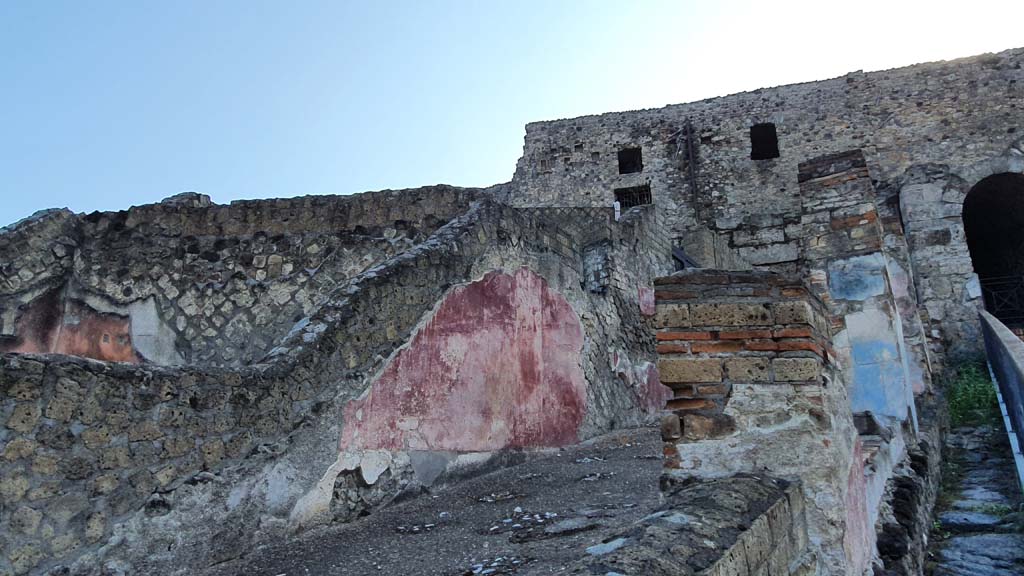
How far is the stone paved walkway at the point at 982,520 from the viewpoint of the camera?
151 inches

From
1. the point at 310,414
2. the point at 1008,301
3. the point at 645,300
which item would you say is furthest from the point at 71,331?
the point at 1008,301

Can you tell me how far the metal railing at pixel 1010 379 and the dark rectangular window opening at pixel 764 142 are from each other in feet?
31.0

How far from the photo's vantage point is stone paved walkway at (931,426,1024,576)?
3.84 metres

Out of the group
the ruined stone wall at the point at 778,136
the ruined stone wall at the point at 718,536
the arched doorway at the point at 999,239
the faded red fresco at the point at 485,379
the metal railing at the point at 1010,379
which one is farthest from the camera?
the ruined stone wall at the point at 778,136

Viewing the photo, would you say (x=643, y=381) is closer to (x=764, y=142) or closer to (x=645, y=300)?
(x=645, y=300)

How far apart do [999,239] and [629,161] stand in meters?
8.51

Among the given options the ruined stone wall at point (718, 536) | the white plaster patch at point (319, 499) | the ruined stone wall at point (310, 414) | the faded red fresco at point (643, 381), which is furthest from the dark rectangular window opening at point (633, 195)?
the ruined stone wall at point (718, 536)

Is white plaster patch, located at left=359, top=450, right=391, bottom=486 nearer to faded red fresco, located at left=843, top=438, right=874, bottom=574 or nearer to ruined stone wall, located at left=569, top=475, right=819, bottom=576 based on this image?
ruined stone wall, located at left=569, top=475, right=819, bottom=576

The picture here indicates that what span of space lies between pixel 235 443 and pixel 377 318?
121cm

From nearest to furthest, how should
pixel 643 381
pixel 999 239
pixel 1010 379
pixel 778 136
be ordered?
pixel 1010 379, pixel 643 381, pixel 999 239, pixel 778 136

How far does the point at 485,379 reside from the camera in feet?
16.7

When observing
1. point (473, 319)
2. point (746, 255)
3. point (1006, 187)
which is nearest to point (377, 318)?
point (473, 319)

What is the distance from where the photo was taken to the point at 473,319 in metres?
5.09

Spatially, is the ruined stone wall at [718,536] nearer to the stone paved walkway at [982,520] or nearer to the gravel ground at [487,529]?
the gravel ground at [487,529]
